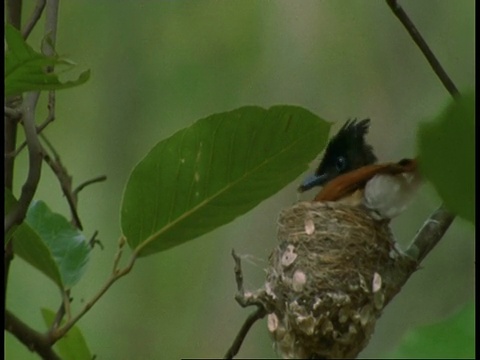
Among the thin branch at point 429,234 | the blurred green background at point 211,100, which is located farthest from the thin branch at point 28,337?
the blurred green background at point 211,100

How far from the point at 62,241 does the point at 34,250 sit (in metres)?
0.12

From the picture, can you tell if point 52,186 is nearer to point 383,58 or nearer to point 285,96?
point 285,96

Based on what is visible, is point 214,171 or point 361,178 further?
point 361,178

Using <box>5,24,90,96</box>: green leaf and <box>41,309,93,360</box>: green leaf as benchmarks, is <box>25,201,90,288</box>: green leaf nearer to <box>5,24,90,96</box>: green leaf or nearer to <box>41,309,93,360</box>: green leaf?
<box>41,309,93,360</box>: green leaf

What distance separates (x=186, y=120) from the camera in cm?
401

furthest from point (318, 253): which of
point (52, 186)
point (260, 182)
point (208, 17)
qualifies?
point (208, 17)

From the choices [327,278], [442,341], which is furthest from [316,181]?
[442,341]

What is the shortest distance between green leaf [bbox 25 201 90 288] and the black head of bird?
1455mm

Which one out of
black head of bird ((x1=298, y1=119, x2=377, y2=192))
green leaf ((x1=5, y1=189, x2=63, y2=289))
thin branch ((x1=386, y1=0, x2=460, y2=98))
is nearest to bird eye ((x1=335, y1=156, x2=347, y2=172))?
black head of bird ((x1=298, y1=119, x2=377, y2=192))

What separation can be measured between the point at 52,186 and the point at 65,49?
718 millimetres

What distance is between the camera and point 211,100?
3.91 metres

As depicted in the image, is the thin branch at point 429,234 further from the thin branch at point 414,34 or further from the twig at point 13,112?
the twig at point 13,112

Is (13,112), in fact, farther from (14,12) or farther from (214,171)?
(14,12)

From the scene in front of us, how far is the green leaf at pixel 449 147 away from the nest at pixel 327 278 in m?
1.40
